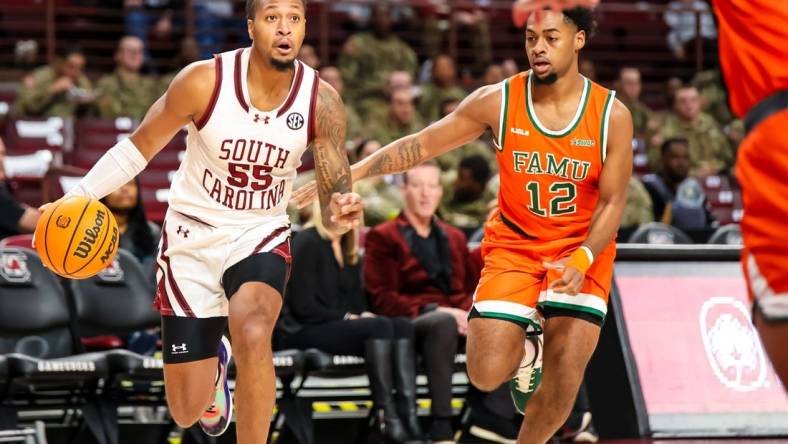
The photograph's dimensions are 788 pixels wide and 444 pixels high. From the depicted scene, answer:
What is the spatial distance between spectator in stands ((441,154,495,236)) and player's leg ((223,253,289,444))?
15.6ft

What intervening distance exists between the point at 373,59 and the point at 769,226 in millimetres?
10460

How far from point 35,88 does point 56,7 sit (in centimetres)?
250

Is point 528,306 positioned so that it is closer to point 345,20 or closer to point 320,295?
point 320,295

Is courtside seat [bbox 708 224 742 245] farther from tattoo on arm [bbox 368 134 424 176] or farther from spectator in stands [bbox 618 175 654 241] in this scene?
tattoo on arm [bbox 368 134 424 176]

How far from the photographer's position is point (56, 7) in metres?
14.0

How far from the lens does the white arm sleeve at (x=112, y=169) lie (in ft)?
17.6

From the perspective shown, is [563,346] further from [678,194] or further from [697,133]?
[697,133]

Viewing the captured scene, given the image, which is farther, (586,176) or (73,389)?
(73,389)

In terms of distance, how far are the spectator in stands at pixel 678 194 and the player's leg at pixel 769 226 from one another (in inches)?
285

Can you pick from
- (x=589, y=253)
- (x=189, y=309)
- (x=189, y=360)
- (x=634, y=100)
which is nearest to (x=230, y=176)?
(x=189, y=309)

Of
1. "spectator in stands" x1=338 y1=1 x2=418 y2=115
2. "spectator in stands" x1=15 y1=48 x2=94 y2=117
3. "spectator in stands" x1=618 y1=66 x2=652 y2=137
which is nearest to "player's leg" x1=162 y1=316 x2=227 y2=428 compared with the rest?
"spectator in stands" x1=15 y1=48 x2=94 y2=117

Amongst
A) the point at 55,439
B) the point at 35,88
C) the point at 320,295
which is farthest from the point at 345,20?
the point at 55,439

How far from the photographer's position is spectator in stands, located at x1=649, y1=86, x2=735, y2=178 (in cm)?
1359

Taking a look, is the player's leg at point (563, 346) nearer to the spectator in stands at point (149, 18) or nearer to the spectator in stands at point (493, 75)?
the spectator in stands at point (493, 75)
